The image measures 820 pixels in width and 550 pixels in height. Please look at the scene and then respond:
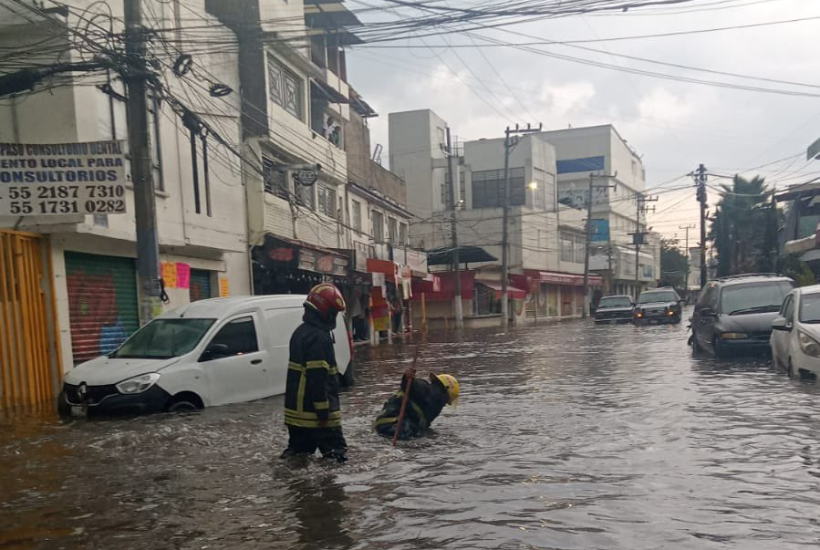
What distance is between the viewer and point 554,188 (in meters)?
59.3

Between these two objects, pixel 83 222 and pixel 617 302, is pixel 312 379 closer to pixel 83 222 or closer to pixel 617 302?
pixel 83 222

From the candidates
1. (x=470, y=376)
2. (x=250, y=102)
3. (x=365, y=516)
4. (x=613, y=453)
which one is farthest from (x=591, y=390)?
(x=250, y=102)

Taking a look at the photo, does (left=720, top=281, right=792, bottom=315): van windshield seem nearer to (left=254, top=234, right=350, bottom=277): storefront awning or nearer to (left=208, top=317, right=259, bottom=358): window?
(left=208, top=317, right=259, bottom=358): window

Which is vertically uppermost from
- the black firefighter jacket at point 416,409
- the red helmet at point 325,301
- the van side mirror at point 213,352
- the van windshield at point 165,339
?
the red helmet at point 325,301

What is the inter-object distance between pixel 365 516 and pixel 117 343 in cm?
1030

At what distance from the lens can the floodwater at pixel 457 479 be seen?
14.9ft

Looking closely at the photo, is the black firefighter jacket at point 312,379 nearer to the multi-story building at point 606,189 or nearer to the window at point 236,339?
the window at point 236,339

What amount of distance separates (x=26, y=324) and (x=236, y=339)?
430 centimetres

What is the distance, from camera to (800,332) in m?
9.95

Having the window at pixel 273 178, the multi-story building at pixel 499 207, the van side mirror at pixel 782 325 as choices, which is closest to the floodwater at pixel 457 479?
the van side mirror at pixel 782 325

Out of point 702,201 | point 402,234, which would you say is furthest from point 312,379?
point 702,201

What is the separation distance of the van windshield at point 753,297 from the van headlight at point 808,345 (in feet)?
12.3

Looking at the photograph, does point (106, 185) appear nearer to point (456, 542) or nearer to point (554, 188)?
point (456, 542)

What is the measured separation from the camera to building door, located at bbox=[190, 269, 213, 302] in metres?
17.2
